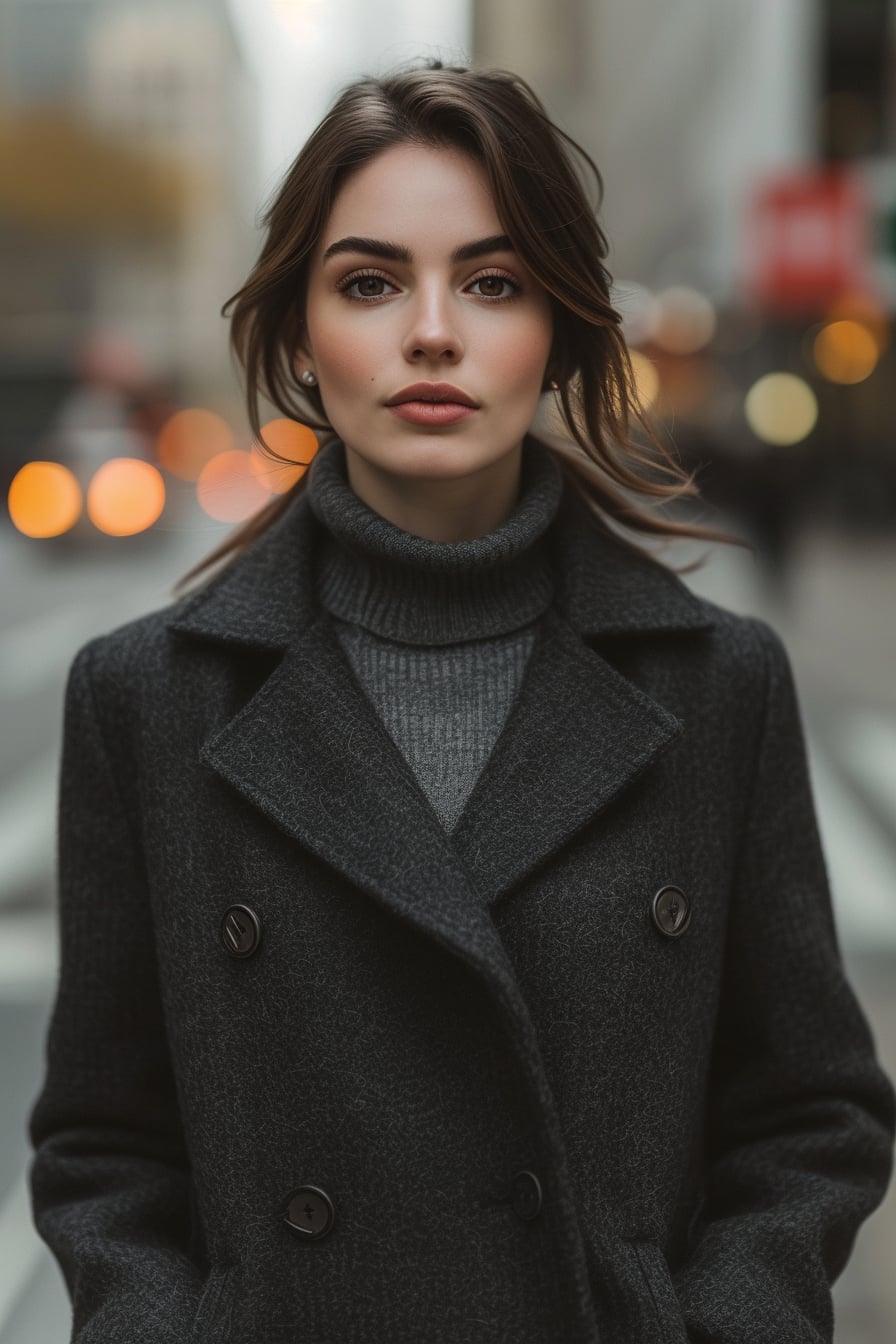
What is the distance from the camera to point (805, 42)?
3881 centimetres

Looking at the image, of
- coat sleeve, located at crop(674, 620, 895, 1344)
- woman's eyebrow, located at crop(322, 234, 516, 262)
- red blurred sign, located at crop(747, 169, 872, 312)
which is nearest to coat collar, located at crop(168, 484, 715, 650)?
coat sleeve, located at crop(674, 620, 895, 1344)

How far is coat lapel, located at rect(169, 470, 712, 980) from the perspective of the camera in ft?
6.04

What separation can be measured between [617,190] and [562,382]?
234ft

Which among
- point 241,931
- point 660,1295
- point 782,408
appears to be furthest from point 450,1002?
point 782,408

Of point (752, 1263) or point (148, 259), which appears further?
point (148, 259)

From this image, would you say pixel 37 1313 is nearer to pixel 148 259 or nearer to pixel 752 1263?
pixel 752 1263

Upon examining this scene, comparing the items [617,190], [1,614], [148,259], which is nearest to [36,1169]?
[1,614]

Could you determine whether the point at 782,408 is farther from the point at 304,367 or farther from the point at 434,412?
the point at 434,412

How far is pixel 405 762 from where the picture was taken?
1959mm

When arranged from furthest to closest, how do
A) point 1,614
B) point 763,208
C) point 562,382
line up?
point 763,208
point 1,614
point 562,382

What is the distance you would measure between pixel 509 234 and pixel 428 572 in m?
0.40

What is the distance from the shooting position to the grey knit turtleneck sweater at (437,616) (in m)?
2.01

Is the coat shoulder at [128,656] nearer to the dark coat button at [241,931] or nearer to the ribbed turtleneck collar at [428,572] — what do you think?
the ribbed turtleneck collar at [428,572]

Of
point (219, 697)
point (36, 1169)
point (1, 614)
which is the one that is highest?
point (219, 697)
